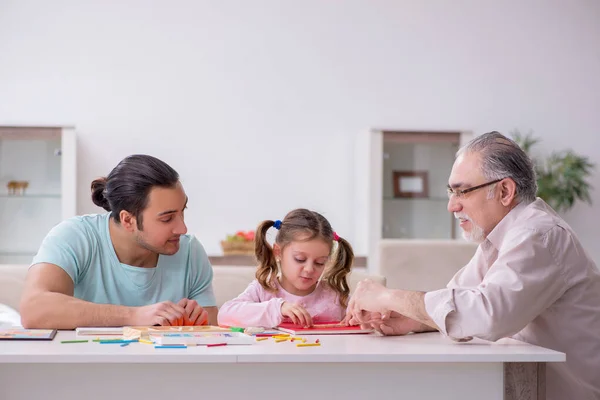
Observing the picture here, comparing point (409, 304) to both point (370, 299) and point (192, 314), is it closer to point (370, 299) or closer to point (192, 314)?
point (370, 299)

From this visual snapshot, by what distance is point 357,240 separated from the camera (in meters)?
6.05

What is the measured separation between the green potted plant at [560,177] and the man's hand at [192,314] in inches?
168

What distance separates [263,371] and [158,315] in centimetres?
55

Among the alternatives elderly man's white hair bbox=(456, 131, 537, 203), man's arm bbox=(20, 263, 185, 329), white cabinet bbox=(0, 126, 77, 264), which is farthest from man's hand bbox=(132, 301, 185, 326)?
white cabinet bbox=(0, 126, 77, 264)

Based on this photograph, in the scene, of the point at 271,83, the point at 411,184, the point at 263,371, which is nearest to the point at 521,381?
the point at 263,371

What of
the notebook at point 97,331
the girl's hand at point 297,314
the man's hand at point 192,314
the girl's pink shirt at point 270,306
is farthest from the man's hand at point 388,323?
the notebook at point 97,331

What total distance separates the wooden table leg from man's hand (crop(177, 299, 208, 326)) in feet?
2.96

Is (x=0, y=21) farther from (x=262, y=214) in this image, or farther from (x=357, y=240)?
(x=357, y=240)

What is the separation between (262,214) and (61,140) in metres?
1.53

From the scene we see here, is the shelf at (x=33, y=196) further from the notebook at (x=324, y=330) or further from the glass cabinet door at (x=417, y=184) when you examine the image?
the notebook at (x=324, y=330)

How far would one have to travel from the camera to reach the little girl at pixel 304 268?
9.13ft

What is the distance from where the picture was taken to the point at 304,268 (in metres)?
2.76

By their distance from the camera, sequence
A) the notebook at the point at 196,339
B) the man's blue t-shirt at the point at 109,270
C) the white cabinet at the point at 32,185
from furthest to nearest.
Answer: the white cabinet at the point at 32,185
the man's blue t-shirt at the point at 109,270
the notebook at the point at 196,339

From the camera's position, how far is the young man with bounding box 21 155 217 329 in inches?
94.0
